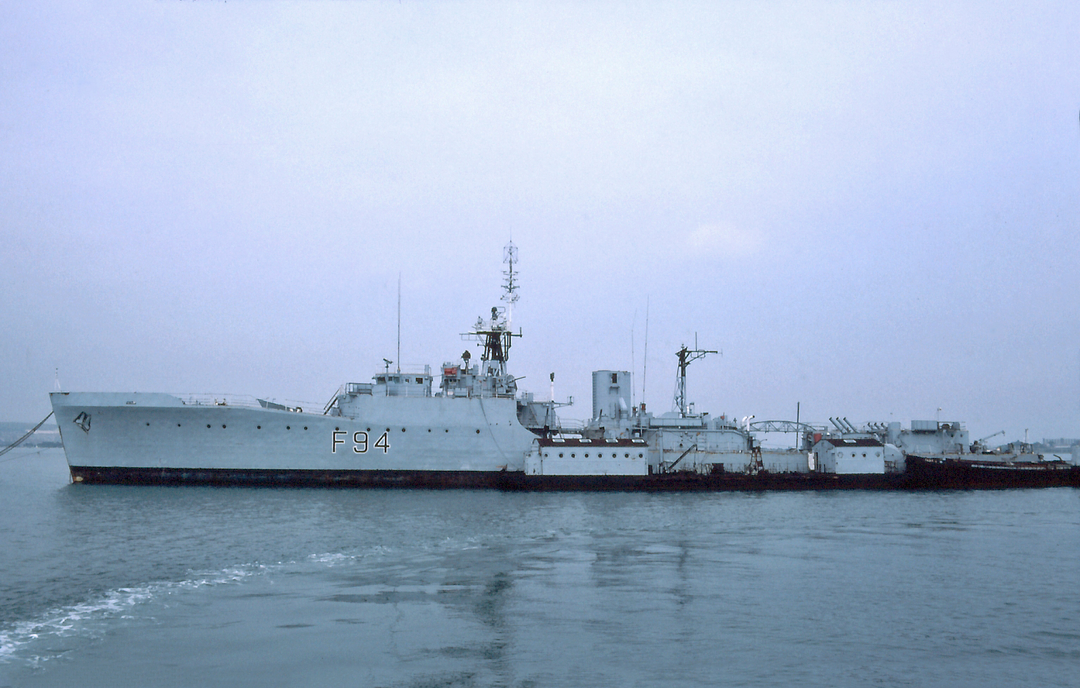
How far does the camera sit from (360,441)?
34.7 m

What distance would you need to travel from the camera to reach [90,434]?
33.6 m

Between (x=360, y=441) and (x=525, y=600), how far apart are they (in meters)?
22.9

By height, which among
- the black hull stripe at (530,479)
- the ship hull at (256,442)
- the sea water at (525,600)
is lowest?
the sea water at (525,600)

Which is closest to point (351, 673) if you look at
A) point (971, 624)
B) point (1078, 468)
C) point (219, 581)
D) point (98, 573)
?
point (219, 581)

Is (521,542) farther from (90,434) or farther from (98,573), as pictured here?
(90,434)

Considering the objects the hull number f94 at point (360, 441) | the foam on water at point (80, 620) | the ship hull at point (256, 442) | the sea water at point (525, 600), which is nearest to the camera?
the sea water at point (525, 600)

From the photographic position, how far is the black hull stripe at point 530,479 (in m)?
33.6

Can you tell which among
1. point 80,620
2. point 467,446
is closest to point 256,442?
point 467,446

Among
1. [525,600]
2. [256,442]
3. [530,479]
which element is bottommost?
[525,600]

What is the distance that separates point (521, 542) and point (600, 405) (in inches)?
877

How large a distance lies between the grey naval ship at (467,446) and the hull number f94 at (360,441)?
0.15 ft

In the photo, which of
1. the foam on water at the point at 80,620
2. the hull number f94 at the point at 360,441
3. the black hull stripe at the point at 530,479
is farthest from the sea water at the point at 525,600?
the hull number f94 at the point at 360,441

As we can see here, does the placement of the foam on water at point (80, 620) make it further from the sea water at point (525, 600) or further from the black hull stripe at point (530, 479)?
the black hull stripe at point (530, 479)

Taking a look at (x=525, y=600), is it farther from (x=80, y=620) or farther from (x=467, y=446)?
(x=467, y=446)
